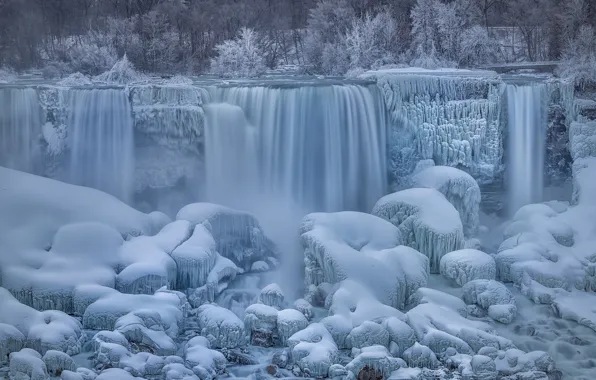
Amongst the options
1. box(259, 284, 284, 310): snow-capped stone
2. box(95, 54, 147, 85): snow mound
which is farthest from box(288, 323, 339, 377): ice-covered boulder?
box(95, 54, 147, 85): snow mound

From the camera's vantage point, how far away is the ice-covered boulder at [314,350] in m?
8.59

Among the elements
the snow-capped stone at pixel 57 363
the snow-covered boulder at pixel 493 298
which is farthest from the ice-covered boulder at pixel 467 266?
the snow-capped stone at pixel 57 363

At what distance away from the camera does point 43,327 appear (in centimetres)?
892

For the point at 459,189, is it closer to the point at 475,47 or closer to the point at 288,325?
the point at 288,325

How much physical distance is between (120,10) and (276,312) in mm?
15964

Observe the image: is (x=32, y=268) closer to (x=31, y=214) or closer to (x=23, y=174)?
(x=31, y=214)

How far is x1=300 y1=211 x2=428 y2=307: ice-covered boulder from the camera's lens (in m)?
10.3

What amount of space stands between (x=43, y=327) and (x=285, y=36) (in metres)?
17.4

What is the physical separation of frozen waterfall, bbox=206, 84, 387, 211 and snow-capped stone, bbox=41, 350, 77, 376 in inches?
242

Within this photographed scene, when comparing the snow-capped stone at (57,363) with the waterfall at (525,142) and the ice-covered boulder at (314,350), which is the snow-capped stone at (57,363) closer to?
the ice-covered boulder at (314,350)

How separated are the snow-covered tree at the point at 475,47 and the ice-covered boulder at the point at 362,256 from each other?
1078cm

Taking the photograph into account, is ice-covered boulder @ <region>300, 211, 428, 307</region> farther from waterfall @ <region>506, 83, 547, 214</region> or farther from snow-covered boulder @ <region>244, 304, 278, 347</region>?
waterfall @ <region>506, 83, 547, 214</region>

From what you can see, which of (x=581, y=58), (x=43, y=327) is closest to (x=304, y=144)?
(x=43, y=327)

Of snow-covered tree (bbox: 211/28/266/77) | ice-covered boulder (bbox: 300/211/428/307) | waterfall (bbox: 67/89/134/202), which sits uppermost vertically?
snow-covered tree (bbox: 211/28/266/77)
